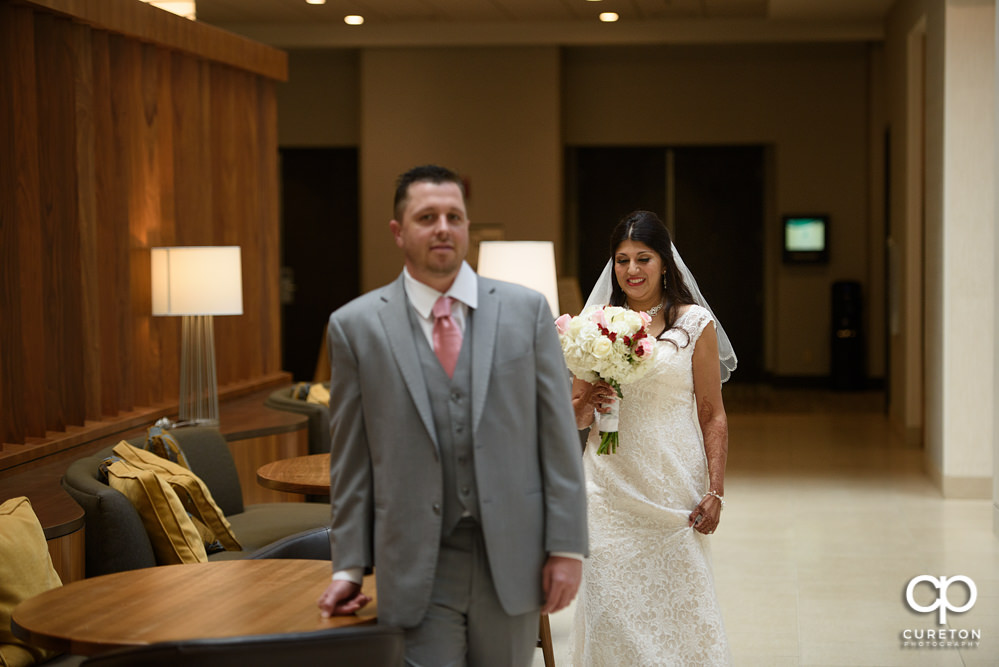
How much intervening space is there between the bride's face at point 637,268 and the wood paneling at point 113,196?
3.21 metres

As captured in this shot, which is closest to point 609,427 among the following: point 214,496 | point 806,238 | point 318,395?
point 214,496

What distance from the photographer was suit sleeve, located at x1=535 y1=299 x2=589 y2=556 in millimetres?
2418

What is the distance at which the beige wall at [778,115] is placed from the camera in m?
14.2

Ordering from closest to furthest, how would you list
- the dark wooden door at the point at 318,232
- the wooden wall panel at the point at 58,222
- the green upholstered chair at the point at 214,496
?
the green upholstered chair at the point at 214,496 → the wooden wall panel at the point at 58,222 → the dark wooden door at the point at 318,232

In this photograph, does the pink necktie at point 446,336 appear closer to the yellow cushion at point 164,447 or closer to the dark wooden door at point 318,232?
the yellow cushion at point 164,447

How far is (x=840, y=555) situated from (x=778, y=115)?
893cm

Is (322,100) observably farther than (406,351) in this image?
Yes

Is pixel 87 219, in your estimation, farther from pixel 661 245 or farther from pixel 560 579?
pixel 560 579

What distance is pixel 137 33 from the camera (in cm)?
682

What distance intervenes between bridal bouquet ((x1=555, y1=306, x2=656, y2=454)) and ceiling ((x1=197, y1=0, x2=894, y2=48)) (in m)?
8.31

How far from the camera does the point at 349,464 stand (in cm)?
245

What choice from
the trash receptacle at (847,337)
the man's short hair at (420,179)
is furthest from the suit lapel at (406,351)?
the trash receptacle at (847,337)

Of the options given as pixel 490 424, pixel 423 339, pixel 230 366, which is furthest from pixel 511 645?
pixel 230 366

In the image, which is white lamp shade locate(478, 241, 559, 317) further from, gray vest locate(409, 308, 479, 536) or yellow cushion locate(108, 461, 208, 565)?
gray vest locate(409, 308, 479, 536)
